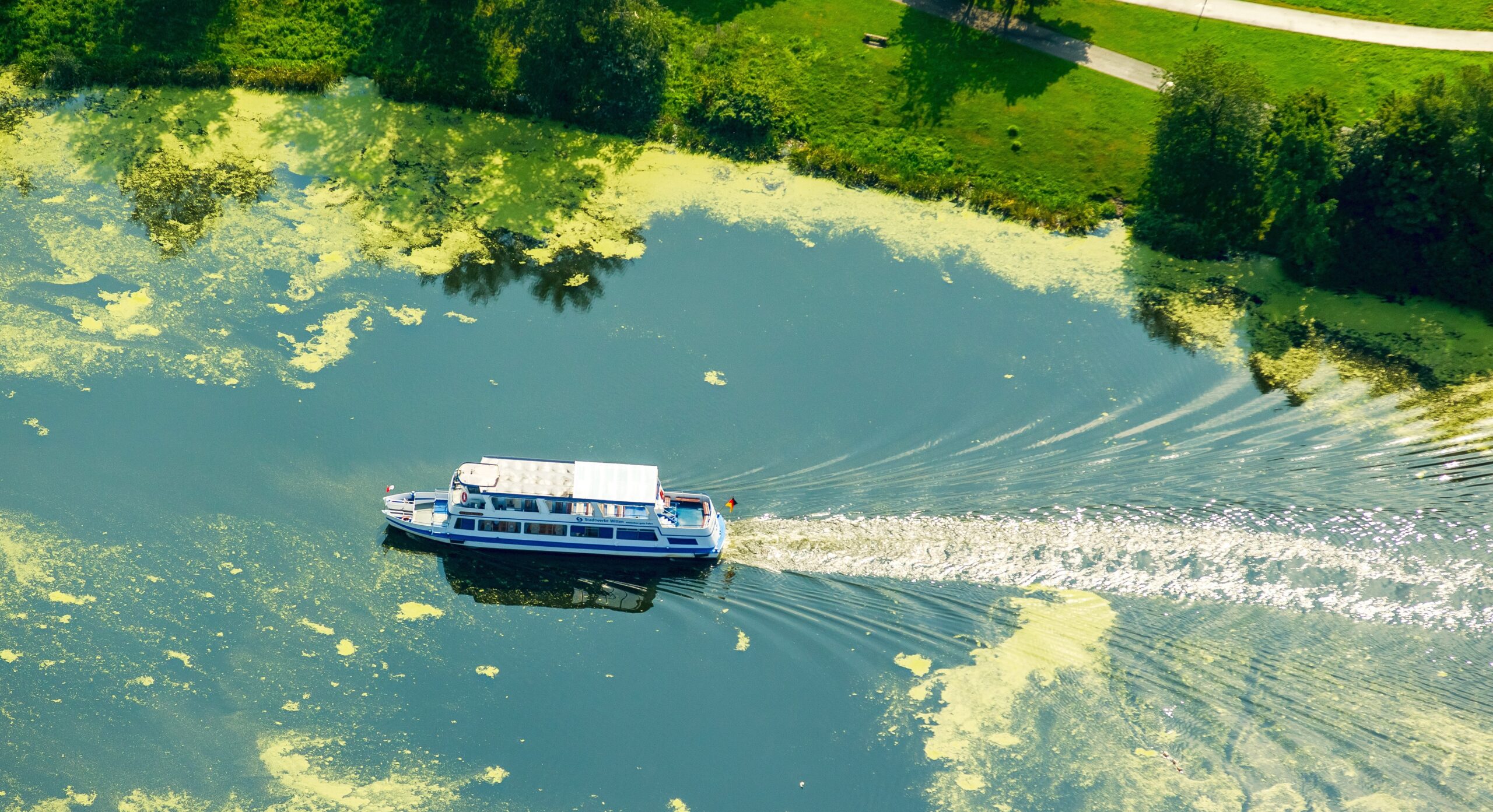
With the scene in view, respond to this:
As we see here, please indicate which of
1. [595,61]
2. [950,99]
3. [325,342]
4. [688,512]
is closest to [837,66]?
[950,99]

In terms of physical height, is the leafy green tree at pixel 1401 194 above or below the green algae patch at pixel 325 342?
above

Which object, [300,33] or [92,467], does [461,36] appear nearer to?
[300,33]

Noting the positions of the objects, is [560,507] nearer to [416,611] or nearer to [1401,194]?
[416,611]

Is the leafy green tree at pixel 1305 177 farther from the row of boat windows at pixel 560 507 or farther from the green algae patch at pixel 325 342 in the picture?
the green algae patch at pixel 325 342

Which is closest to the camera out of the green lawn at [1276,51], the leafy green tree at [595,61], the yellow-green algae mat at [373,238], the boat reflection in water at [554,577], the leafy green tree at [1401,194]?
the boat reflection in water at [554,577]

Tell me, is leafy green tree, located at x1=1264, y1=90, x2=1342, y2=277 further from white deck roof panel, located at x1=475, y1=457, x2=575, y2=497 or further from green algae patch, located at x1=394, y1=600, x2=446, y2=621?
green algae patch, located at x1=394, y1=600, x2=446, y2=621

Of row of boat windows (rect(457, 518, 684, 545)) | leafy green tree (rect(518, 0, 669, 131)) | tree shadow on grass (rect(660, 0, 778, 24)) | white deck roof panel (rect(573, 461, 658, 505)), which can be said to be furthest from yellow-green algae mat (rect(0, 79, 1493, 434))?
white deck roof panel (rect(573, 461, 658, 505))

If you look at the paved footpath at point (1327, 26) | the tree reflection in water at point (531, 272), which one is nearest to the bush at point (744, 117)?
the tree reflection in water at point (531, 272)

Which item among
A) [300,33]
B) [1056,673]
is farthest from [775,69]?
[1056,673]
